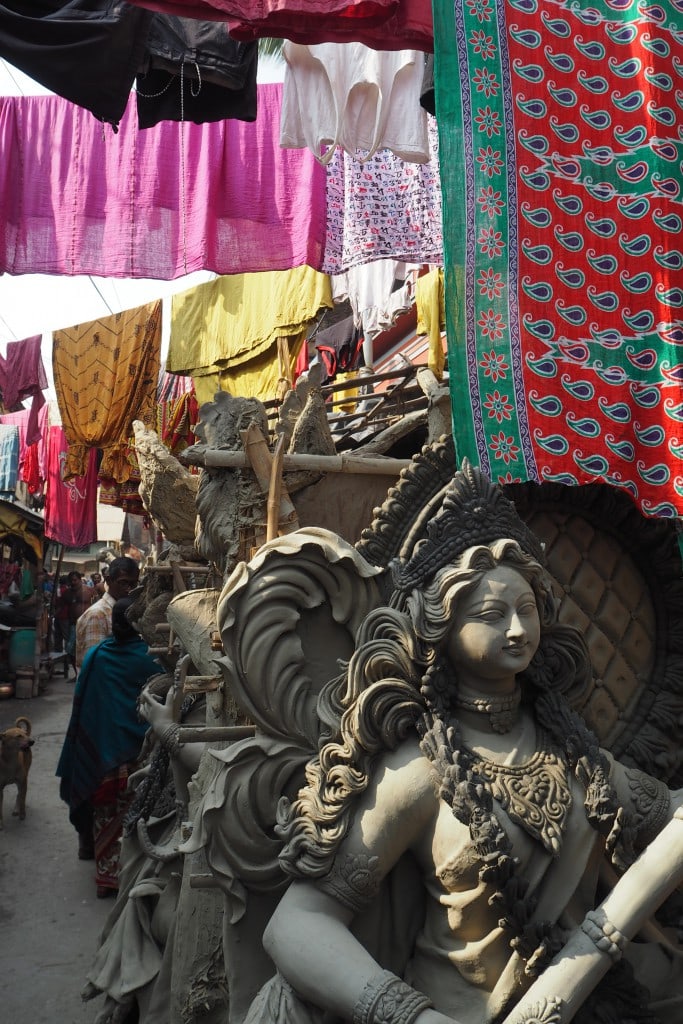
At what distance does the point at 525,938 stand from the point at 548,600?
30.9 inches

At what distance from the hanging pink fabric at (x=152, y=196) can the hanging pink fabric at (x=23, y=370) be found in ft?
19.1

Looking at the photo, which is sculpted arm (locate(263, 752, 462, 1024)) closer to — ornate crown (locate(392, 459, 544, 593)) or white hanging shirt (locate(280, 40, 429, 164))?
ornate crown (locate(392, 459, 544, 593))

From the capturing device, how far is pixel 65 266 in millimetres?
5500

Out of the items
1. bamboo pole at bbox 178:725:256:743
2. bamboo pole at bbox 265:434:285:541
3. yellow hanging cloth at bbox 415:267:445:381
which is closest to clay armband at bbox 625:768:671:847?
bamboo pole at bbox 178:725:256:743

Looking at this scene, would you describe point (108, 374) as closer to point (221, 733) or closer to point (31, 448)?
point (221, 733)

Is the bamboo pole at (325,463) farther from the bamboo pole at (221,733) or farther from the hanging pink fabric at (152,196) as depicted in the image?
the hanging pink fabric at (152,196)

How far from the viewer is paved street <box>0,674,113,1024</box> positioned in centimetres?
448

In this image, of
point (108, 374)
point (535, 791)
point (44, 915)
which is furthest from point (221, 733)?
point (108, 374)

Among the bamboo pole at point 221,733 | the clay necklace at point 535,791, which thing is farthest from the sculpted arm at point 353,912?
the bamboo pole at point 221,733

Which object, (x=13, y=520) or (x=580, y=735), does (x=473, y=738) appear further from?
(x=13, y=520)

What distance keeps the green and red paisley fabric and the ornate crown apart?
0.49 metres

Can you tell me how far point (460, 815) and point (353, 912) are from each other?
1.14ft

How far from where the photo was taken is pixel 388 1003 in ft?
5.97

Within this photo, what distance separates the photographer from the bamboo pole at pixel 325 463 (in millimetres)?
3221
